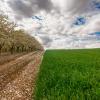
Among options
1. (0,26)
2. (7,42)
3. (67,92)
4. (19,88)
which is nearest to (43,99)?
(67,92)

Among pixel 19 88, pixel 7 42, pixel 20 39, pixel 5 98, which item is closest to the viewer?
pixel 5 98

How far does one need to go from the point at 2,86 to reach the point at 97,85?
6827 mm

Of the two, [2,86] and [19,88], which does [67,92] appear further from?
[2,86]

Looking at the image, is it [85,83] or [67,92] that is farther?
[85,83]

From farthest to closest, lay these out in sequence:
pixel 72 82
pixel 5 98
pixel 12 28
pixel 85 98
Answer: pixel 12 28, pixel 72 82, pixel 5 98, pixel 85 98

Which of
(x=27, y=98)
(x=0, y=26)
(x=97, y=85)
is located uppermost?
(x=0, y=26)

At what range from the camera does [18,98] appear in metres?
11.7

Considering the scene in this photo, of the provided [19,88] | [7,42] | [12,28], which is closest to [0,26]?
[7,42]

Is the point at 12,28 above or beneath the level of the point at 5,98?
above

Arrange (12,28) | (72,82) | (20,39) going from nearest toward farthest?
(72,82) → (12,28) → (20,39)

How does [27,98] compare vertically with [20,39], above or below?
below

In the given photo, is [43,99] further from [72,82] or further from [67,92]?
[72,82]

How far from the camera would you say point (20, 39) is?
252 ft

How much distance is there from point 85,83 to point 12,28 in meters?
51.5
